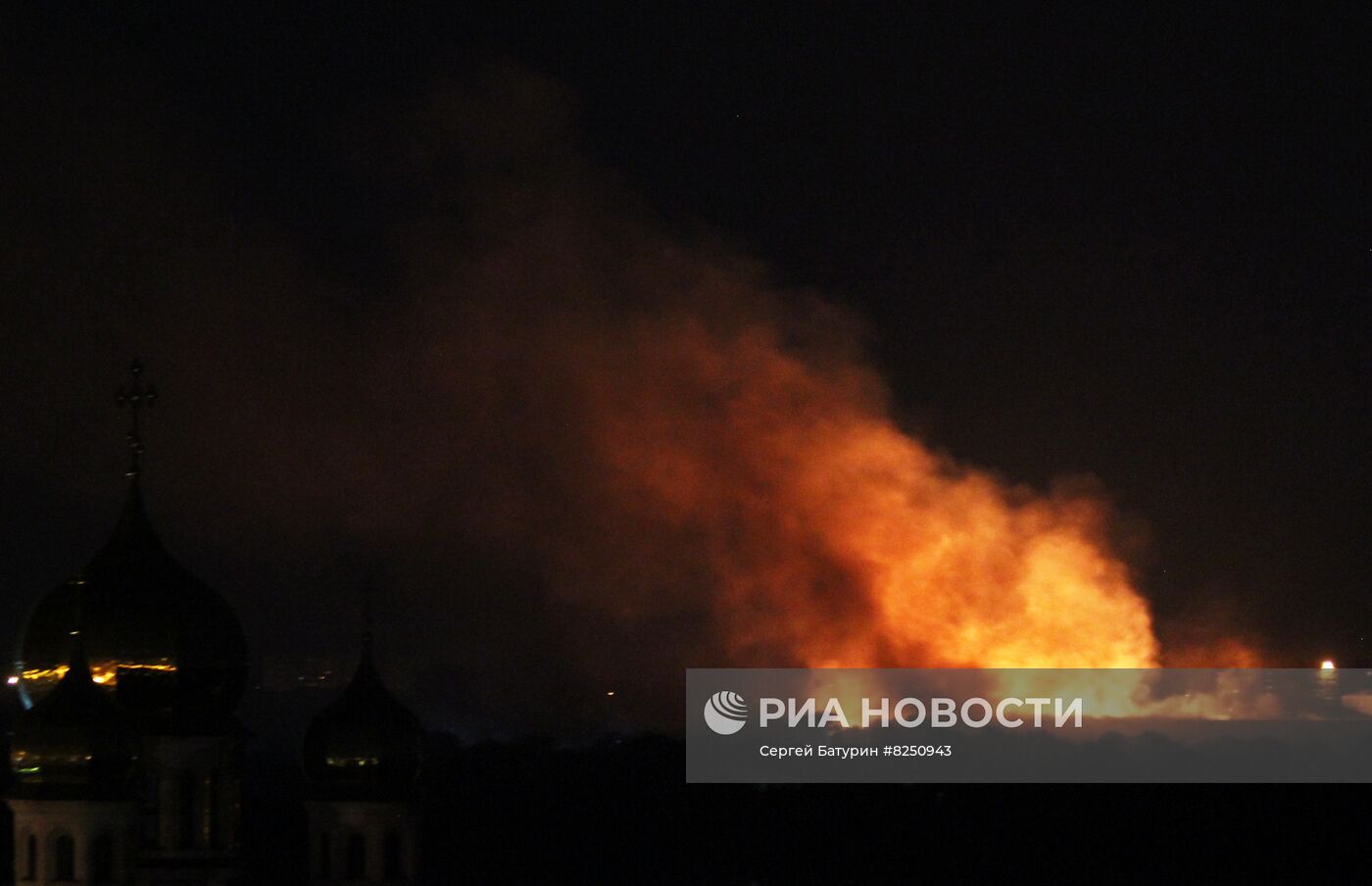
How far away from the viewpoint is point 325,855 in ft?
151

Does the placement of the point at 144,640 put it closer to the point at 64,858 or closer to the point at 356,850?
the point at 64,858

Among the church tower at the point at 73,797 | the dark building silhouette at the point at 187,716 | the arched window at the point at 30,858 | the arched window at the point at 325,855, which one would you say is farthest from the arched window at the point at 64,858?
the arched window at the point at 325,855

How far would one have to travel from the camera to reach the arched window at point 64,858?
41906mm

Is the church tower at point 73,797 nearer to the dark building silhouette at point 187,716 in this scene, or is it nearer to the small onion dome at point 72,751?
the small onion dome at point 72,751

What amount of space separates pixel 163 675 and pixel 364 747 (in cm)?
305

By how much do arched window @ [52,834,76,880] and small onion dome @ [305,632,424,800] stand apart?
15.9 ft

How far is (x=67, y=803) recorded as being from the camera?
137 ft

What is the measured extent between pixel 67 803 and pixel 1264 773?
2435cm

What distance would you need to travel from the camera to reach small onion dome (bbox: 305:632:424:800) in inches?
1802

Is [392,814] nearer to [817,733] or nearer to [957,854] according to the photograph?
[817,733]

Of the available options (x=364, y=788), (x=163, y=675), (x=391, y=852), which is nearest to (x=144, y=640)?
(x=163, y=675)

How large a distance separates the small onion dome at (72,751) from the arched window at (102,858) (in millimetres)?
581

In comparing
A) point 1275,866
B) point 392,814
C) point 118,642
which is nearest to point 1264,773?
point 1275,866

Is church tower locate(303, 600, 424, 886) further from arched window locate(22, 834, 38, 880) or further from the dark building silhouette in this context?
arched window locate(22, 834, 38, 880)
